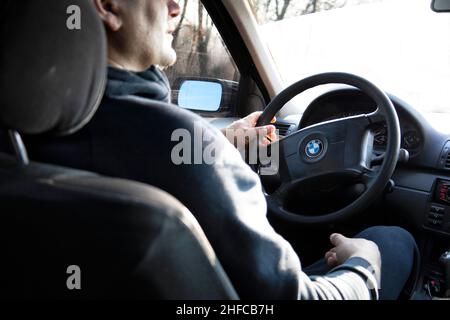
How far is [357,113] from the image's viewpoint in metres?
2.31

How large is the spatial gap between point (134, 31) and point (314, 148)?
3.61 feet

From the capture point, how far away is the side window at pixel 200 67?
9.46 ft

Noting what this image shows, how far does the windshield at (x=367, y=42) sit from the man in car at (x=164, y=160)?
45.4 inches

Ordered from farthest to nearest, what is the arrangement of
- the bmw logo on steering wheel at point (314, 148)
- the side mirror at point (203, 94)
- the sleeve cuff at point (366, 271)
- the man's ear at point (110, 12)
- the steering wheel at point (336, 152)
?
1. the side mirror at point (203, 94)
2. the bmw logo on steering wheel at point (314, 148)
3. the steering wheel at point (336, 152)
4. the sleeve cuff at point (366, 271)
5. the man's ear at point (110, 12)

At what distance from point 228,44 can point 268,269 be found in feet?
7.09

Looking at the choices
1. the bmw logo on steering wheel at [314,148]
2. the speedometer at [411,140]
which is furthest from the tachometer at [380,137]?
the bmw logo on steering wheel at [314,148]

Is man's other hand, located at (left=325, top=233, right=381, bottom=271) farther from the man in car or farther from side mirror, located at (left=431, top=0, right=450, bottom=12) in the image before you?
side mirror, located at (left=431, top=0, right=450, bottom=12)

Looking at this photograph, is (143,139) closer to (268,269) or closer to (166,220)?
(166,220)

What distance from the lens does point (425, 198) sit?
2.05 m

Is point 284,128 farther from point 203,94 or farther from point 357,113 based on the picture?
point 203,94

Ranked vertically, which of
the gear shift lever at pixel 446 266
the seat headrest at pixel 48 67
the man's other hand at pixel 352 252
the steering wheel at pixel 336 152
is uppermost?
the seat headrest at pixel 48 67

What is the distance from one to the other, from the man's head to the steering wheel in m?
0.96

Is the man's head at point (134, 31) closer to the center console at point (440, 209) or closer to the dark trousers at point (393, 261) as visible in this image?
the dark trousers at point (393, 261)

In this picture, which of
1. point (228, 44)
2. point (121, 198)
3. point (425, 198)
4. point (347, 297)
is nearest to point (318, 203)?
point (425, 198)
